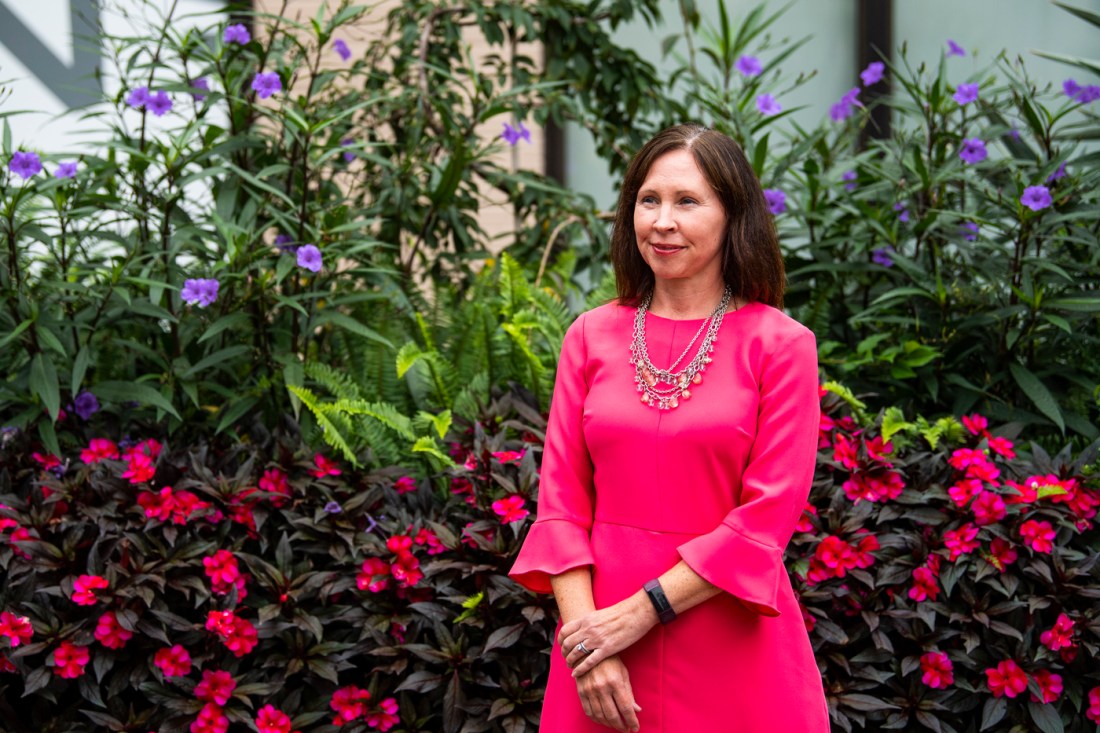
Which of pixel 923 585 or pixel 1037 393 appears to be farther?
pixel 1037 393

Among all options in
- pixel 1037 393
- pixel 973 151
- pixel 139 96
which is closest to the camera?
pixel 1037 393

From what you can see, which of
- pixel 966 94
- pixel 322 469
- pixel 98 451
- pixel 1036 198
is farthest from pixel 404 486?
pixel 966 94

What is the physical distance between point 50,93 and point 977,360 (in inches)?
178

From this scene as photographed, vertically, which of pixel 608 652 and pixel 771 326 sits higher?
pixel 771 326

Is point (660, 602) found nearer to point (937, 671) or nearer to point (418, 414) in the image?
point (937, 671)

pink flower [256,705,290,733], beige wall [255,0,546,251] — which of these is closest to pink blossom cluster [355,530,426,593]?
pink flower [256,705,290,733]

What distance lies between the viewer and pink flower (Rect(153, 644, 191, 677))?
2584 mm

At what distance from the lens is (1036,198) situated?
9.80 feet

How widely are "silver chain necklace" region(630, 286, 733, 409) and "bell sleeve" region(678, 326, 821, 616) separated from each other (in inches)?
3.7

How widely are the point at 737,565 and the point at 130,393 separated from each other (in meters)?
2.09

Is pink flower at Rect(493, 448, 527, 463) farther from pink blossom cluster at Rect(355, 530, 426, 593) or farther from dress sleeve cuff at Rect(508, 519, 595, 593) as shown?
dress sleeve cuff at Rect(508, 519, 595, 593)

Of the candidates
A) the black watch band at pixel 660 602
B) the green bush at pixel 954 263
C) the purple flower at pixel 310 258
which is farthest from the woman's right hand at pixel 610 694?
the green bush at pixel 954 263

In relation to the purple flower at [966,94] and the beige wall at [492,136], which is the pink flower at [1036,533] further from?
the beige wall at [492,136]

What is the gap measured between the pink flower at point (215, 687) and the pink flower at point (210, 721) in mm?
18
